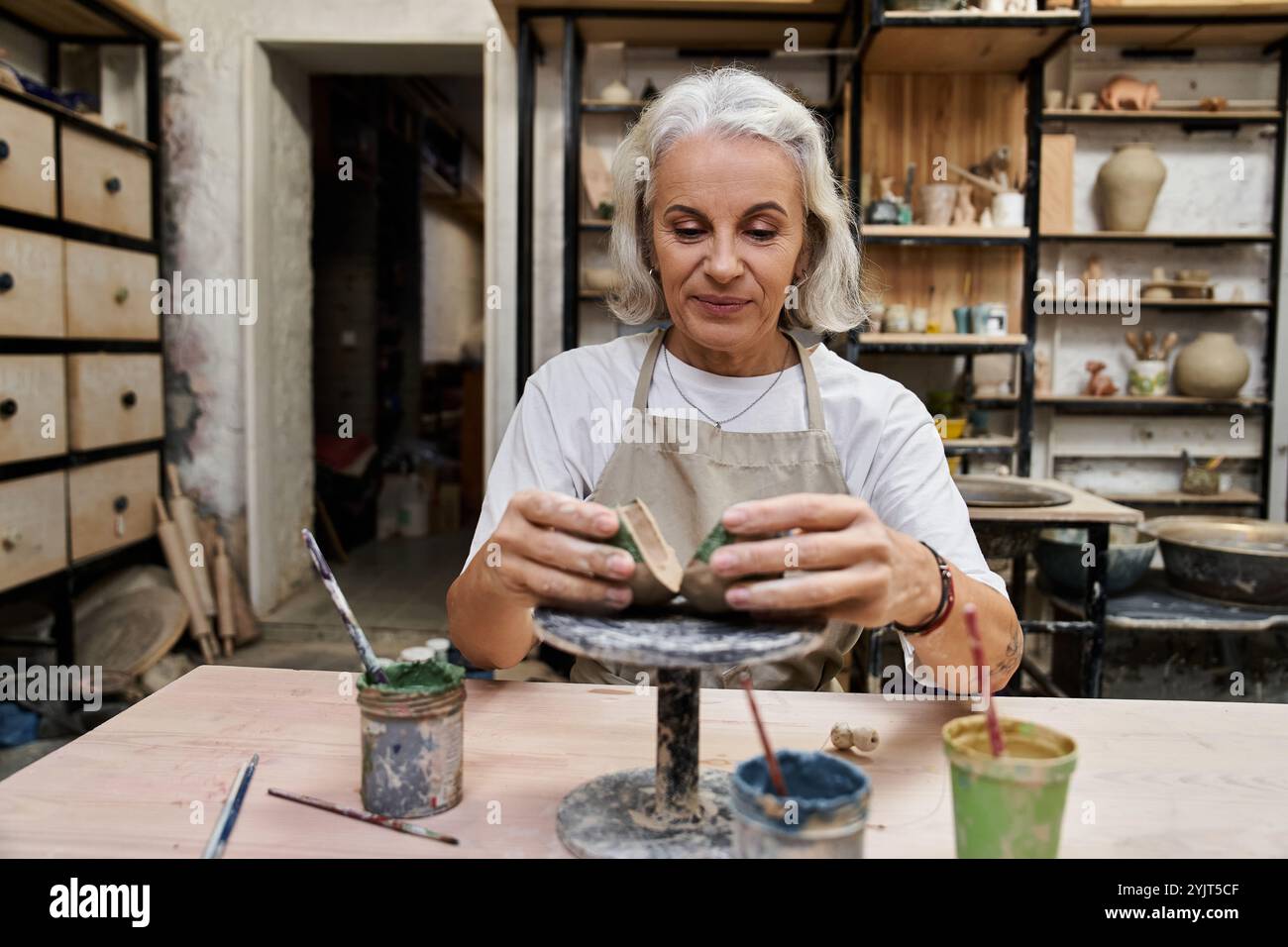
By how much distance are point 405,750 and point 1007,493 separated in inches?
97.8

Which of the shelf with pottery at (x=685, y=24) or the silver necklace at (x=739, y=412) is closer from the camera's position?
the silver necklace at (x=739, y=412)

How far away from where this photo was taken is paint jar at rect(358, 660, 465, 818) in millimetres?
958

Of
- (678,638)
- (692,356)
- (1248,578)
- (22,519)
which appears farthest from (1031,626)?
(22,519)

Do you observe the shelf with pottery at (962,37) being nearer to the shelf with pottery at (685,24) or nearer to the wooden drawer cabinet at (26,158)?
the shelf with pottery at (685,24)

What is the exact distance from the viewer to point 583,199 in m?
4.39

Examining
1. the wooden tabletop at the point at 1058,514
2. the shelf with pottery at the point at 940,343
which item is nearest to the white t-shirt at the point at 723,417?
the wooden tabletop at the point at 1058,514

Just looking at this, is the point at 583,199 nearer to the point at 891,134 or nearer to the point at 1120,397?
the point at 891,134

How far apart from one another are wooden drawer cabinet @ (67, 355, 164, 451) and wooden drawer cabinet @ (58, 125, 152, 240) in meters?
0.54

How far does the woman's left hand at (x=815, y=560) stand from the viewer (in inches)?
35.7

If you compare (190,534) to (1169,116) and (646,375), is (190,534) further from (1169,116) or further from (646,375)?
(1169,116)

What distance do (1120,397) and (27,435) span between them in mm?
4327

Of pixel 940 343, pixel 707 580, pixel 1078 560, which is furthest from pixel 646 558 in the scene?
pixel 940 343

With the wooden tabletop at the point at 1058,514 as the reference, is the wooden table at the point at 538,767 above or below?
below

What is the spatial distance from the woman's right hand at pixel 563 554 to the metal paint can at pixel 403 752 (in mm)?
146
